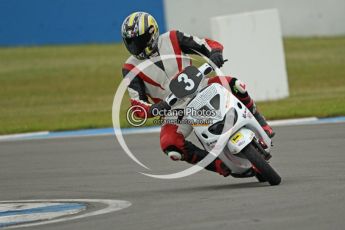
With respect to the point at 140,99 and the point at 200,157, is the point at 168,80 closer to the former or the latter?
the point at 140,99

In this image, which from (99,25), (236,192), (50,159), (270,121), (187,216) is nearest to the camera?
(187,216)

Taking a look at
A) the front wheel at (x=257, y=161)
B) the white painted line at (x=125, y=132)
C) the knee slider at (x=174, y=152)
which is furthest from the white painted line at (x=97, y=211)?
the white painted line at (x=125, y=132)

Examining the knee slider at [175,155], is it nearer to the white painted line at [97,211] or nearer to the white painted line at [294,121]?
the white painted line at [97,211]

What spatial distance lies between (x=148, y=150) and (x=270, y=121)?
321cm

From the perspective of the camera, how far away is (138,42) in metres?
8.49

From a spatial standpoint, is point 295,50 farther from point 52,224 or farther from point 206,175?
point 52,224

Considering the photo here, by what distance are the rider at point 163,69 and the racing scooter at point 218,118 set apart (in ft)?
0.62

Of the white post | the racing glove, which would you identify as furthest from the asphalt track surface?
the white post

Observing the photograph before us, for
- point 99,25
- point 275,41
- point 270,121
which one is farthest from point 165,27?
point 270,121

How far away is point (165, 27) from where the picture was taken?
26.3m

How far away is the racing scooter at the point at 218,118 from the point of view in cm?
817

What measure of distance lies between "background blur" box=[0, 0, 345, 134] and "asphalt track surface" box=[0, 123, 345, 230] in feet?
23.7

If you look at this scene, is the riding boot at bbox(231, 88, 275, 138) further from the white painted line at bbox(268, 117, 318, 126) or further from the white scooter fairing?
the white painted line at bbox(268, 117, 318, 126)

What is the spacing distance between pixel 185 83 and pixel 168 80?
2.04 feet
